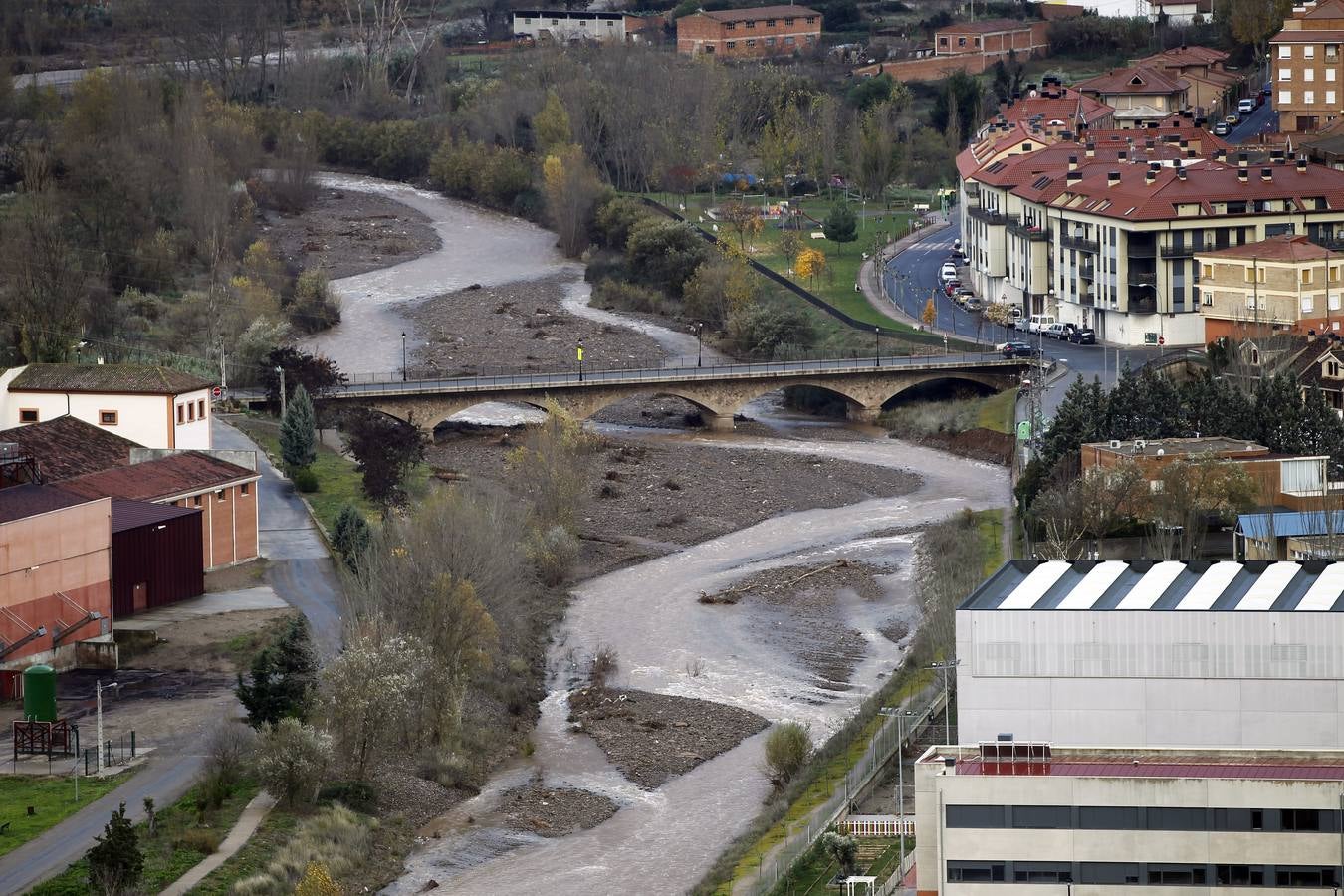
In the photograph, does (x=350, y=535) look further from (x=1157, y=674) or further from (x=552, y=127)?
(x=552, y=127)

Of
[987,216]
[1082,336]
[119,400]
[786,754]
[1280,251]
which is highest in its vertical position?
[119,400]

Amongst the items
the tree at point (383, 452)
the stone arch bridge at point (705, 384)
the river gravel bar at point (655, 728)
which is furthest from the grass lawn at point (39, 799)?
the stone arch bridge at point (705, 384)

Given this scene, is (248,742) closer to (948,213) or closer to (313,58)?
(948,213)

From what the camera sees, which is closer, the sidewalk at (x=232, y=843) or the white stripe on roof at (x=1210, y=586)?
the white stripe on roof at (x=1210, y=586)

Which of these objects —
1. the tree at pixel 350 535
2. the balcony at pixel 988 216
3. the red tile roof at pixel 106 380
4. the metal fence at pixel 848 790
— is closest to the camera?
the metal fence at pixel 848 790

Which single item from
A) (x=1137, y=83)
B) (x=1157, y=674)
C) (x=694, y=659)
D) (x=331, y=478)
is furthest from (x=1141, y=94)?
(x=1157, y=674)

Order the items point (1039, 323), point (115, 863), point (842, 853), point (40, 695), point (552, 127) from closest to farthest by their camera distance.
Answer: point (115, 863)
point (842, 853)
point (40, 695)
point (1039, 323)
point (552, 127)

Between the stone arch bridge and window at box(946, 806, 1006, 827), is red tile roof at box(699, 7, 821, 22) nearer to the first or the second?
the stone arch bridge

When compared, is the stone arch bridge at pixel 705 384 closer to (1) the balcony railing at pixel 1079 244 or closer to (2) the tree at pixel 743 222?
(1) the balcony railing at pixel 1079 244
